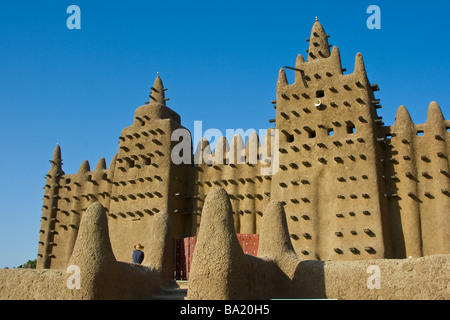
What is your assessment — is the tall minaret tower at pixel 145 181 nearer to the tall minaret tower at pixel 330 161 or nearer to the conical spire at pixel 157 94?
the conical spire at pixel 157 94

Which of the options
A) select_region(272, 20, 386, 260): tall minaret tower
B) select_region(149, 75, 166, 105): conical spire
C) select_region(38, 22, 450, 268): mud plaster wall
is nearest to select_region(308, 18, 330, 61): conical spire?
select_region(38, 22, 450, 268): mud plaster wall

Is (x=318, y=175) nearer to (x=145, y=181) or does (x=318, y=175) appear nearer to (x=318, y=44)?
(x=318, y=44)

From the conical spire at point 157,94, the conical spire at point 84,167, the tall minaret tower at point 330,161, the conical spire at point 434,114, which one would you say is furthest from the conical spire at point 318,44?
the conical spire at point 84,167

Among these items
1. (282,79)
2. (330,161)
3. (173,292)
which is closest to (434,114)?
(330,161)

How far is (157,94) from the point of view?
26.0 meters

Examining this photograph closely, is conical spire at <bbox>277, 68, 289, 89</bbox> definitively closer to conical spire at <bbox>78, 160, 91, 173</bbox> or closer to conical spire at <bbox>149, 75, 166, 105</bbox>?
conical spire at <bbox>149, 75, 166, 105</bbox>

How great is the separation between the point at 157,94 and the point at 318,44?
28.7ft

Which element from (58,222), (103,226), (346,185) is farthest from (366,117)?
(58,222)

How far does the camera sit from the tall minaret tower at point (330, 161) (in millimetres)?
18562

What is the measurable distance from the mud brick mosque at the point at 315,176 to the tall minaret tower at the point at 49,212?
1.01 metres

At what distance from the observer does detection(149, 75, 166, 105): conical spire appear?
25.9 meters

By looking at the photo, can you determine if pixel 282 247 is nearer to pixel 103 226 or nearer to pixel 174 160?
pixel 103 226

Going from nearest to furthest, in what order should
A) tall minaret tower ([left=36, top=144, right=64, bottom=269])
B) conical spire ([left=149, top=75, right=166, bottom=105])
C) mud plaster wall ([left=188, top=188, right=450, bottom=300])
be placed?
mud plaster wall ([left=188, top=188, right=450, bottom=300]) < conical spire ([left=149, top=75, right=166, bottom=105]) < tall minaret tower ([left=36, top=144, right=64, bottom=269])

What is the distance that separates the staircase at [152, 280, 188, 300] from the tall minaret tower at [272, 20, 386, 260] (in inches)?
234
